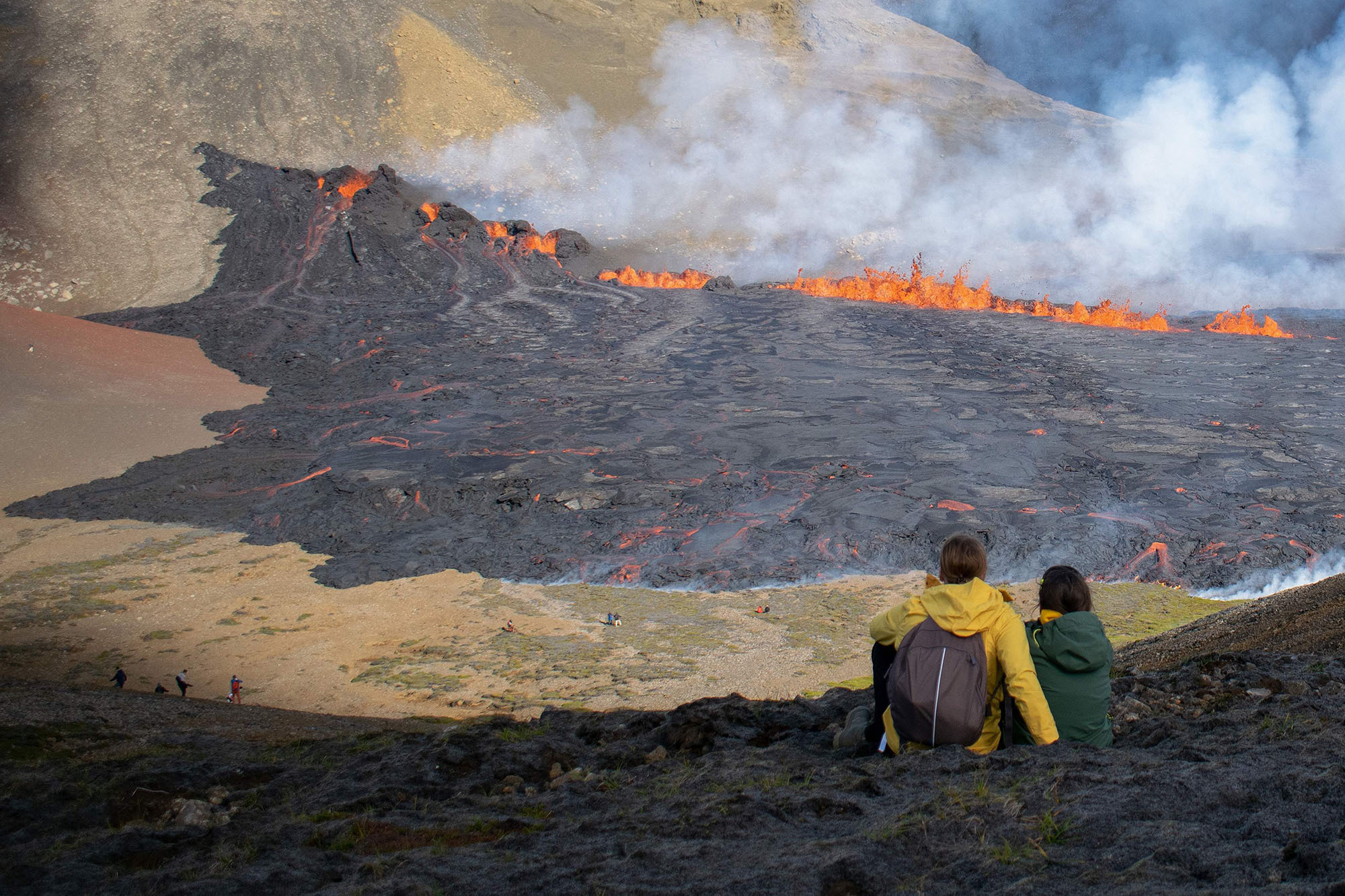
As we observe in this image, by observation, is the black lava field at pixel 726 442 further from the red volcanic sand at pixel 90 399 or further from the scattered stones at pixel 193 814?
the scattered stones at pixel 193 814

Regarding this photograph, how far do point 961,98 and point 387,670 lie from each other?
4603 cm

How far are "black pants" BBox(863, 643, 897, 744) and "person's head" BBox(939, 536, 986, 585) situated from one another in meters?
0.41

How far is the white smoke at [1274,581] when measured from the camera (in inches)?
352

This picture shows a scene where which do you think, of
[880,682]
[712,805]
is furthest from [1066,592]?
[712,805]

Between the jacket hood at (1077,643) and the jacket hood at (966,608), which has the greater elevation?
the jacket hood at (966,608)

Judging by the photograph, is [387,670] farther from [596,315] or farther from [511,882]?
[596,315]

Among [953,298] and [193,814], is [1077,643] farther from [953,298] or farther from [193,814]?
[953,298]

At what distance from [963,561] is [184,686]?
21.0ft

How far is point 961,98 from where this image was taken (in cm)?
4531

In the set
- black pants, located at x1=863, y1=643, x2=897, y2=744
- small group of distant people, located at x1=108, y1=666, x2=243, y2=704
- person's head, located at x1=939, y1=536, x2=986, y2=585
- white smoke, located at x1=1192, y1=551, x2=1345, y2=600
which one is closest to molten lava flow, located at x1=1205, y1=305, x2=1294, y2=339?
white smoke, located at x1=1192, y1=551, x2=1345, y2=600

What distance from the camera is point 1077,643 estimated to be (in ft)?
10.1

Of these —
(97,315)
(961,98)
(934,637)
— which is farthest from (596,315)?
(961,98)

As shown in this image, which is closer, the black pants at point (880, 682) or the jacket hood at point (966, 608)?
the jacket hood at point (966, 608)

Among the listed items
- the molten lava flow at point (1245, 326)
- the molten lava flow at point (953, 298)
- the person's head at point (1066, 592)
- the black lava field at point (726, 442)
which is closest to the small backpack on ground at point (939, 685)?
the person's head at point (1066, 592)
